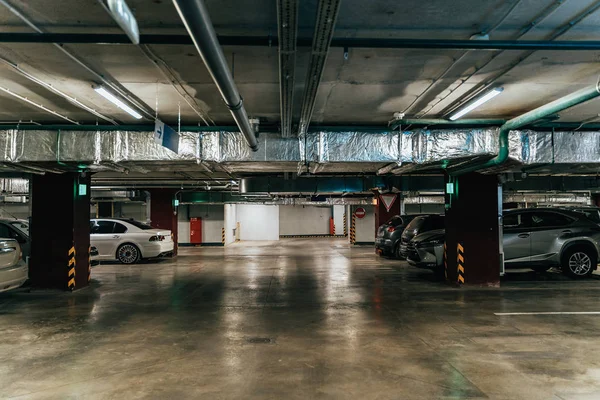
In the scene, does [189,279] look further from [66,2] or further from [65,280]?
[66,2]

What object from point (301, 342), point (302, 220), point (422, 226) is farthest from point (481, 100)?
point (302, 220)

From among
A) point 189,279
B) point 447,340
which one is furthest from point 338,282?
point 447,340

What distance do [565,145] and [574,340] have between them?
365 centimetres

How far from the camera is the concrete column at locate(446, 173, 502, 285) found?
29.5 ft

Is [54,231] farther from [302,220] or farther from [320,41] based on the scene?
[302,220]

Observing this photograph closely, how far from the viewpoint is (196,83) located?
5.19 meters

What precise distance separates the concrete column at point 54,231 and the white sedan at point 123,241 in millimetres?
4920

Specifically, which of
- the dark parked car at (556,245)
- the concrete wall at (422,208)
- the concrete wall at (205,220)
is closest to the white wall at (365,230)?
the concrete wall at (422,208)

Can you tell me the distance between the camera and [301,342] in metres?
5.04

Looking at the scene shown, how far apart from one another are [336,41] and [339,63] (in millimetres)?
794

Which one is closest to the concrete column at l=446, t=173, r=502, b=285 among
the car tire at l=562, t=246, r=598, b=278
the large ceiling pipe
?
the car tire at l=562, t=246, r=598, b=278

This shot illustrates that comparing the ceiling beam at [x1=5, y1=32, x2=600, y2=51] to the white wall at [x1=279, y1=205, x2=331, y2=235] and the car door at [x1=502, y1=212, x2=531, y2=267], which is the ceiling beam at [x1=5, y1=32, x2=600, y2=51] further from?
the white wall at [x1=279, y1=205, x2=331, y2=235]

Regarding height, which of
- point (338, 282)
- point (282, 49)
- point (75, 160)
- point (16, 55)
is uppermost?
point (16, 55)

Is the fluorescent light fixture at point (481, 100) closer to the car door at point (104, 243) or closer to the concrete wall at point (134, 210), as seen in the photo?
the car door at point (104, 243)
